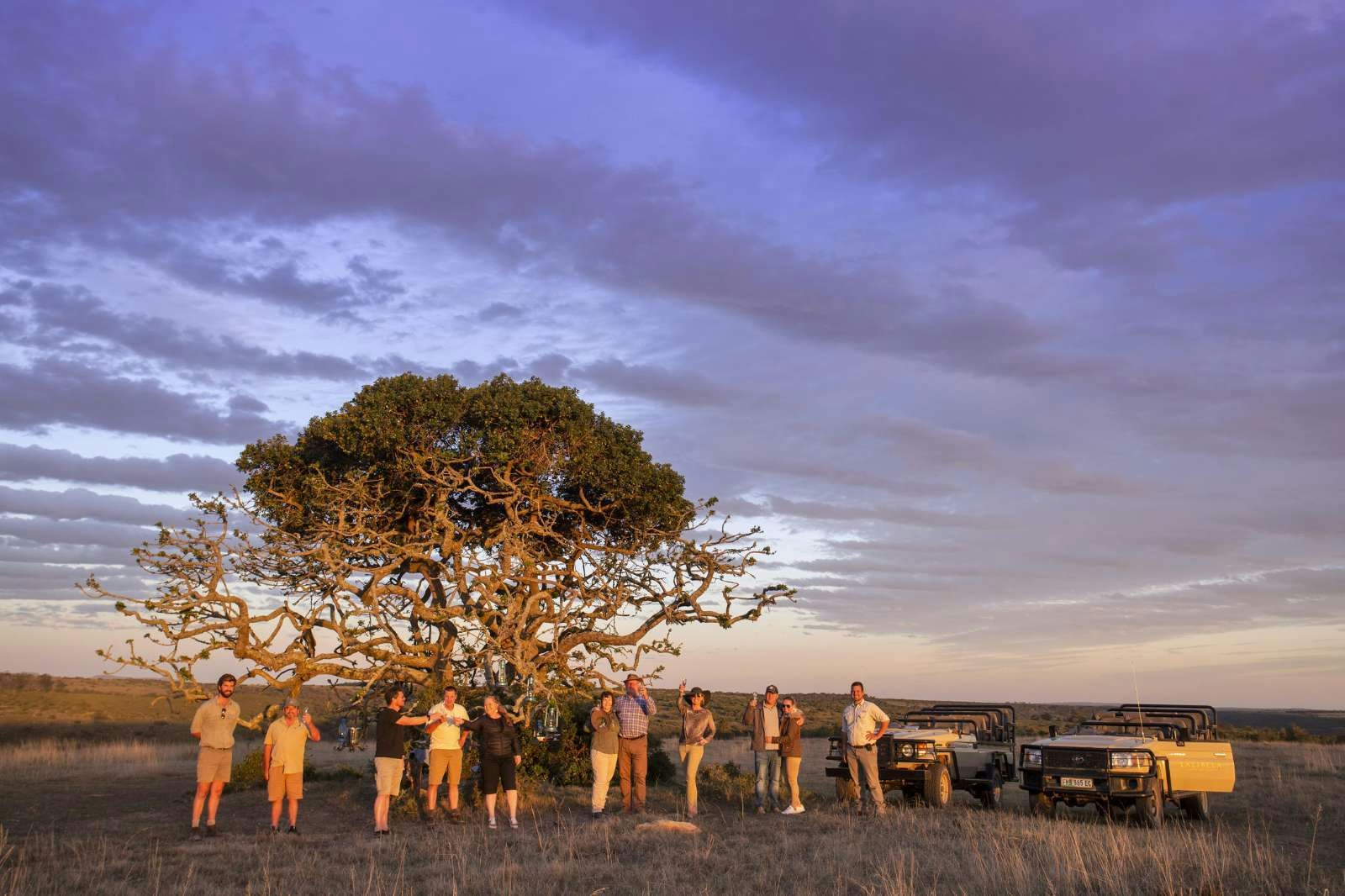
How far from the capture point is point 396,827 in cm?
1458

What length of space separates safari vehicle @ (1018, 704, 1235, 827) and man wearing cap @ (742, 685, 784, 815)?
3.84 meters

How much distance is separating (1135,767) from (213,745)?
12571 millimetres

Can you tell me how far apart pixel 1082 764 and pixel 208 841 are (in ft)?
39.2

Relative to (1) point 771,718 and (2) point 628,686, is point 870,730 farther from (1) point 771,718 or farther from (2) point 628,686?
(2) point 628,686

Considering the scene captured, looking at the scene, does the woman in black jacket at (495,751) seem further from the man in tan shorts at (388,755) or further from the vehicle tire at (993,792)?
the vehicle tire at (993,792)

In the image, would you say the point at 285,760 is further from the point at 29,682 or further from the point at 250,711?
the point at 29,682

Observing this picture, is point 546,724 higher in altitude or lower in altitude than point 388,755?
higher

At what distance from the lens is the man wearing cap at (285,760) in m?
13.5

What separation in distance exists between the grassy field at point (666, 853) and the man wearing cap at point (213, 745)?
52 cm

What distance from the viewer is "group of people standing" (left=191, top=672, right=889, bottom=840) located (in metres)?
13.4

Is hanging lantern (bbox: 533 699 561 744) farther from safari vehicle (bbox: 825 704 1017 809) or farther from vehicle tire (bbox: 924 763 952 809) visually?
vehicle tire (bbox: 924 763 952 809)

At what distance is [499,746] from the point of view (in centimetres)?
1437

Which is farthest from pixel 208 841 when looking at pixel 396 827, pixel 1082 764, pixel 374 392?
pixel 1082 764

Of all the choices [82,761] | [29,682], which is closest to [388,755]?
[82,761]
